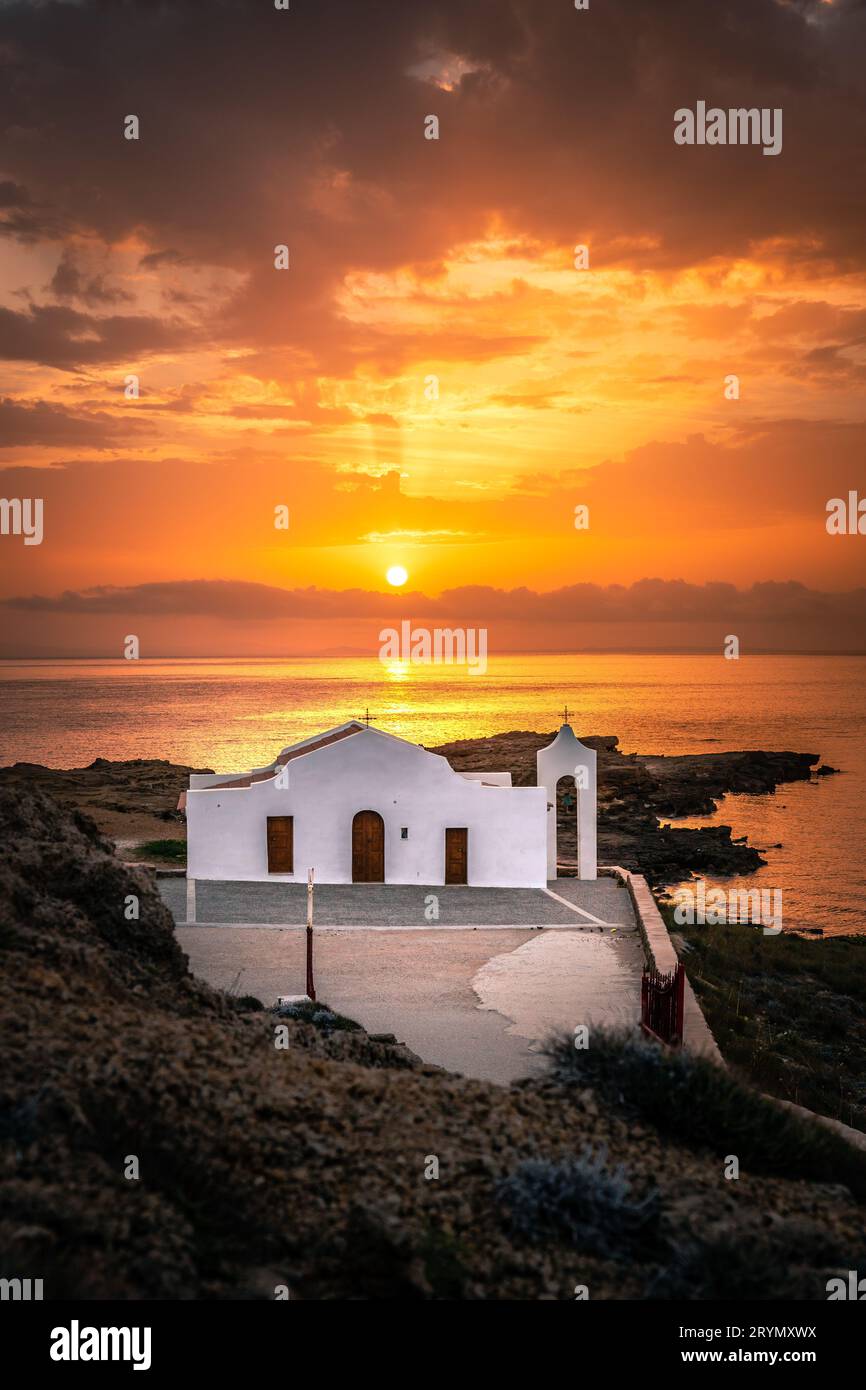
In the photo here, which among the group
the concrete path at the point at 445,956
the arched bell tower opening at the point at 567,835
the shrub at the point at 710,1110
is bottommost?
the arched bell tower opening at the point at 567,835

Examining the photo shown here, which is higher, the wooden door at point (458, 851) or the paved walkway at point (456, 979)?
the wooden door at point (458, 851)

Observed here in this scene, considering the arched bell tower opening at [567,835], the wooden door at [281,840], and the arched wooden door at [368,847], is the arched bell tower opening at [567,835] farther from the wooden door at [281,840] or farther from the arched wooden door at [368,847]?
the wooden door at [281,840]

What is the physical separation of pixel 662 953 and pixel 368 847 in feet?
29.8

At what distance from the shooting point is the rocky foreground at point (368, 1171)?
17.5ft

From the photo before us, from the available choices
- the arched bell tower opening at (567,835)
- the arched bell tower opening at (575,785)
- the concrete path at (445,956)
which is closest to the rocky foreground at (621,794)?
the arched bell tower opening at (567,835)

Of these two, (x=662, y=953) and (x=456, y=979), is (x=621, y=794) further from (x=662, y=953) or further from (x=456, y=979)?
(x=456, y=979)

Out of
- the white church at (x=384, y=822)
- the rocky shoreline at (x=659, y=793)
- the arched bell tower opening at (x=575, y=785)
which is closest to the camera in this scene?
the white church at (x=384, y=822)

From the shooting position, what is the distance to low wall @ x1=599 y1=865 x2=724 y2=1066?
1082 centimetres

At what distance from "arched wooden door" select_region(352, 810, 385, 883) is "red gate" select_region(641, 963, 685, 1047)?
11.6m

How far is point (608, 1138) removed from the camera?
704 centimetres

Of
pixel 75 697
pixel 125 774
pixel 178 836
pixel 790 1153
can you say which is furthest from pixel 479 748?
pixel 75 697

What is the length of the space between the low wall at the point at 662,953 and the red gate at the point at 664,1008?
151mm
